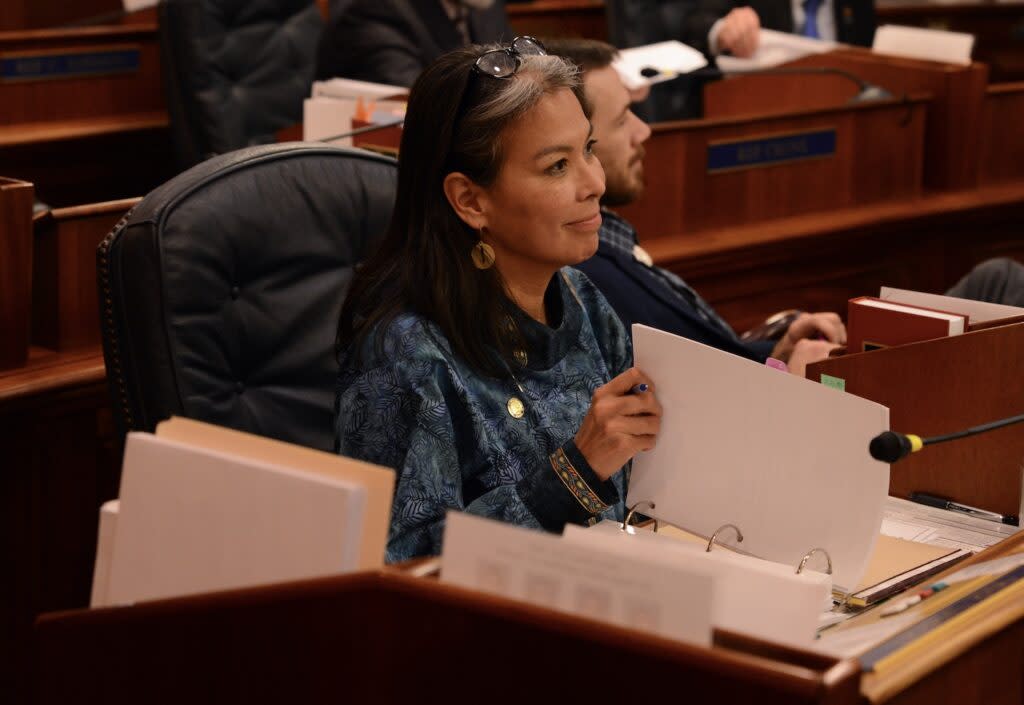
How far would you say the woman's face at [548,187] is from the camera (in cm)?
173

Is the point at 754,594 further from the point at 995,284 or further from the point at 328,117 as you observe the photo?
the point at 328,117

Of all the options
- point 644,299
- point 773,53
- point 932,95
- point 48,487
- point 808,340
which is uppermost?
point 773,53

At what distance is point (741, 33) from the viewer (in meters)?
3.86

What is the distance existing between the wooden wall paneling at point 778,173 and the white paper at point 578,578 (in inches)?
87.5

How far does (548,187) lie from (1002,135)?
8.34ft

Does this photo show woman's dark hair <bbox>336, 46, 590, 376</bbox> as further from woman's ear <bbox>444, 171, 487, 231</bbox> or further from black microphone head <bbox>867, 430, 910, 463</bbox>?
black microphone head <bbox>867, 430, 910, 463</bbox>

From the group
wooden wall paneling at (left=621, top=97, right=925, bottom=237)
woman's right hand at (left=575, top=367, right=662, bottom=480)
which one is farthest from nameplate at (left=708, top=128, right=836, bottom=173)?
woman's right hand at (left=575, top=367, right=662, bottom=480)

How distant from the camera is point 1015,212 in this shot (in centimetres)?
382

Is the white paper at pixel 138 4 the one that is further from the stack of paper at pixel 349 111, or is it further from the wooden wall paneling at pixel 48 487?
the wooden wall paneling at pixel 48 487

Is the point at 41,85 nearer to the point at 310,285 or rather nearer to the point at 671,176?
the point at 671,176

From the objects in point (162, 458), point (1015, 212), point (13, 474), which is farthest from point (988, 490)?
point (1015, 212)

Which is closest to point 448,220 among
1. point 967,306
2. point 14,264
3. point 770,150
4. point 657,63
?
point 967,306

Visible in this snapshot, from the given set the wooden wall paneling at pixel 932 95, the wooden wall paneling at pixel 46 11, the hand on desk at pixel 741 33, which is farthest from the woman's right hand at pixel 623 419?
the wooden wall paneling at pixel 46 11

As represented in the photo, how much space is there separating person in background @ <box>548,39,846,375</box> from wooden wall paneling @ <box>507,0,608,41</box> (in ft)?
7.18
